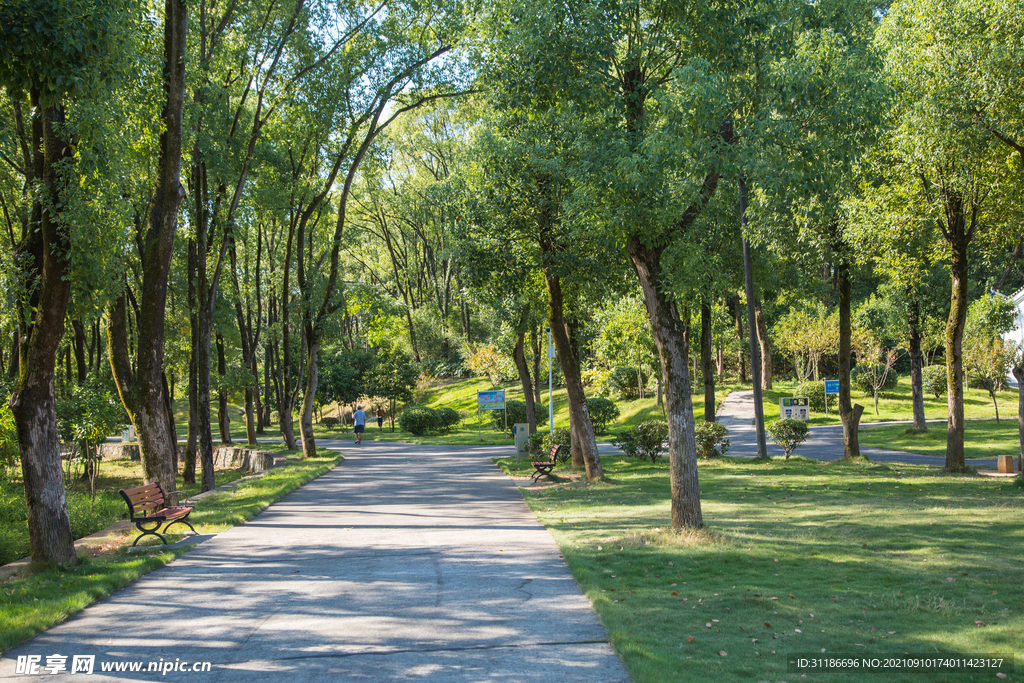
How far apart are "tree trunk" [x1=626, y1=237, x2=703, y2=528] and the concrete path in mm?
12272

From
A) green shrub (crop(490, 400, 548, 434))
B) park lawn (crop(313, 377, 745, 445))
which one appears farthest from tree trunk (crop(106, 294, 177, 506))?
green shrub (crop(490, 400, 548, 434))

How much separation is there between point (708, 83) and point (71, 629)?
8.41 m

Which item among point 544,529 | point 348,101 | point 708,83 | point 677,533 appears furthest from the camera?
point 348,101

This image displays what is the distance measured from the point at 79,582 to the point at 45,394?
7.30ft

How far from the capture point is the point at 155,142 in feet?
44.0

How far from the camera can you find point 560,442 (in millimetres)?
18875

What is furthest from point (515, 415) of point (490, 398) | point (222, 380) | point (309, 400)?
point (222, 380)

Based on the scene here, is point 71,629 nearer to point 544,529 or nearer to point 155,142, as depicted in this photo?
point 544,529

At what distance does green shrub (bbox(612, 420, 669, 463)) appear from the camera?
1997 cm

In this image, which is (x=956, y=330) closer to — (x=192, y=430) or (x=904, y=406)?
(x=192, y=430)

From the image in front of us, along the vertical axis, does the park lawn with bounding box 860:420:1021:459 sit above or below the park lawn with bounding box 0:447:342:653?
below

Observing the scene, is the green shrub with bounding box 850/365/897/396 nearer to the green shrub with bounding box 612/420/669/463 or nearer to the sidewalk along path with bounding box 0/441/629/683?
the green shrub with bounding box 612/420/669/463

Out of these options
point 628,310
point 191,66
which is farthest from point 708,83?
point 628,310

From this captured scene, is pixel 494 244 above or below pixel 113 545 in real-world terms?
above
